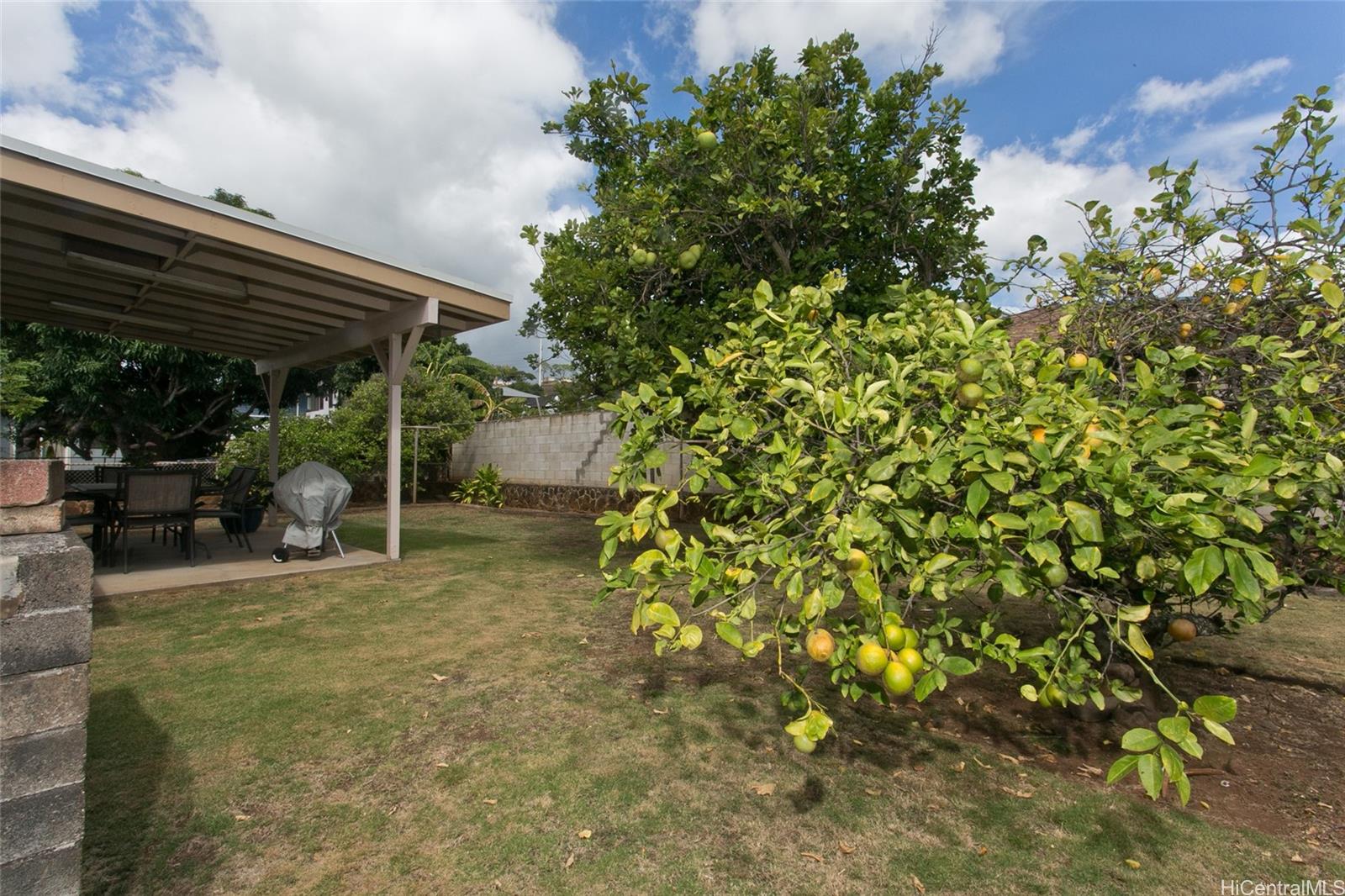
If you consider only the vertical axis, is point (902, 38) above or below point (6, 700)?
above

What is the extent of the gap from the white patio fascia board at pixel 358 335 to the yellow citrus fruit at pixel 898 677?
5.81 m

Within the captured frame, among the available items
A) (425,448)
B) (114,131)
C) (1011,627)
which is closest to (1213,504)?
(1011,627)

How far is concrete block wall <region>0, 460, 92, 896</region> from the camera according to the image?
1.28 m

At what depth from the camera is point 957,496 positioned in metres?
1.85

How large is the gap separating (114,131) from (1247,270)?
8738 mm

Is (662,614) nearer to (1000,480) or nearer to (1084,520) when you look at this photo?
(1000,480)

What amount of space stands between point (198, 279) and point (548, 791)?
6210 millimetres

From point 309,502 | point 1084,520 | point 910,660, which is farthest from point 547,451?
point 1084,520

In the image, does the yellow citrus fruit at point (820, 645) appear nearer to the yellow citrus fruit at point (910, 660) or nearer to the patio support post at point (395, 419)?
the yellow citrus fruit at point (910, 660)

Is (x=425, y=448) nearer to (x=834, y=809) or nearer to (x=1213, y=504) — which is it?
(x=834, y=809)

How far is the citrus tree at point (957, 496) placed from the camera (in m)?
1.42

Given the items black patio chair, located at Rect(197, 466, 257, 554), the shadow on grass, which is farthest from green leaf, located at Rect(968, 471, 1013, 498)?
black patio chair, located at Rect(197, 466, 257, 554)

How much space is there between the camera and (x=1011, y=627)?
4574 millimetres

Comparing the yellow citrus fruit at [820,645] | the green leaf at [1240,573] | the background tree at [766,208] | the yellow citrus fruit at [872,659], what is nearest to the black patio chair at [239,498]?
the background tree at [766,208]
